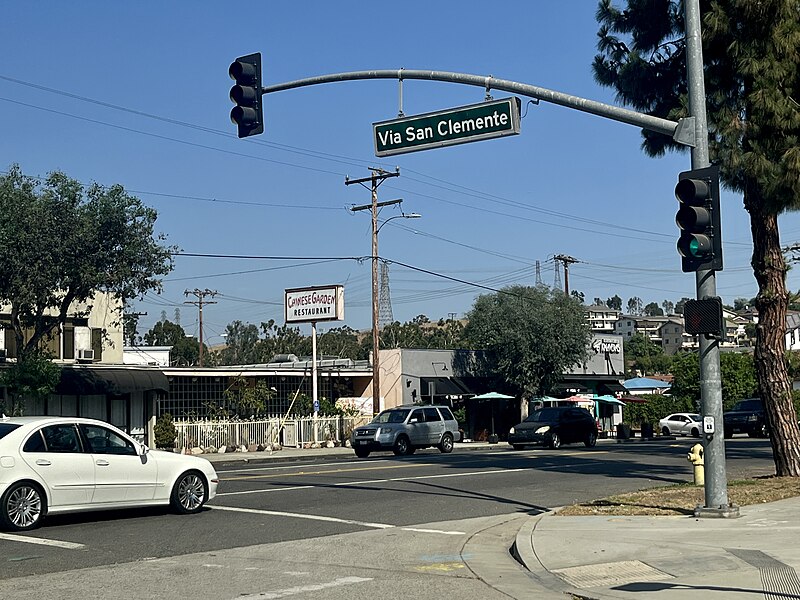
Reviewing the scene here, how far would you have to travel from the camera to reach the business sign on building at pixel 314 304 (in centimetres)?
4541

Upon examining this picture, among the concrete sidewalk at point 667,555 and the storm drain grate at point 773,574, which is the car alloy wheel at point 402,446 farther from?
the storm drain grate at point 773,574

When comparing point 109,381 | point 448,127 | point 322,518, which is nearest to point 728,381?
point 109,381

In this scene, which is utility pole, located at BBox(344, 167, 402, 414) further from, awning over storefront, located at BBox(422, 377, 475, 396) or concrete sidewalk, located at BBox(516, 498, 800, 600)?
concrete sidewalk, located at BBox(516, 498, 800, 600)

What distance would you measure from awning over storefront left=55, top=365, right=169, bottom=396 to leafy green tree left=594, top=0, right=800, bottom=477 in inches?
859

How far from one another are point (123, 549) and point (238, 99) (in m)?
6.86

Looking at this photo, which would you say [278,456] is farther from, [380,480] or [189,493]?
[189,493]

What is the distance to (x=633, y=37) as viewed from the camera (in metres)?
21.8

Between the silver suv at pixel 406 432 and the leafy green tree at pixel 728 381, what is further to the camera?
the leafy green tree at pixel 728 381

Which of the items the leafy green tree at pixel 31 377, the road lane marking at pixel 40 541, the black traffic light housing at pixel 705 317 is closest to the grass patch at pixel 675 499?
the black traffic light housing at pixel 705 317

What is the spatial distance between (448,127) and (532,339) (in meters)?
37.5

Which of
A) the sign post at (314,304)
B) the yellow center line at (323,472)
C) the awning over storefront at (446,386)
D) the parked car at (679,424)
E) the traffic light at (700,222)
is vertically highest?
the sign post at (314,304)

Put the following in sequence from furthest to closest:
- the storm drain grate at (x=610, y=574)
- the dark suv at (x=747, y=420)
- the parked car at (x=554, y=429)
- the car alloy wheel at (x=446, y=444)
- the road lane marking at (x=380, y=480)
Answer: the dark suv at (x=747, y=420) < the car alloy wheel at (x=446, y=444) < the parked car at (x=554, y=429) < the road lane marking at (x=380, y=480) < the storm drain grate at (x=610, y=574)

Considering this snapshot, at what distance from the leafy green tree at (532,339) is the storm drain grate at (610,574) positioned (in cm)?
4115

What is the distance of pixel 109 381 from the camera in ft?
118
